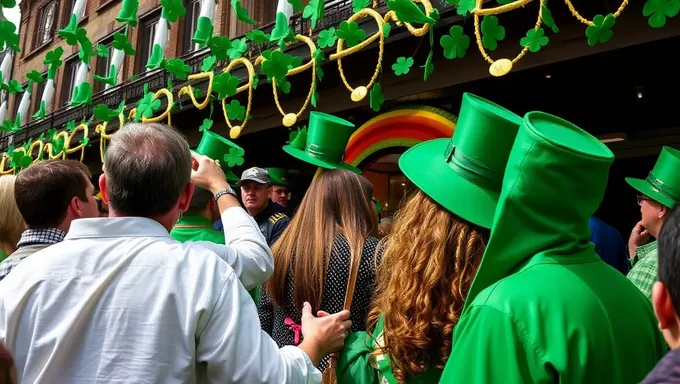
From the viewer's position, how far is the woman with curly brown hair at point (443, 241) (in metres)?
1.39

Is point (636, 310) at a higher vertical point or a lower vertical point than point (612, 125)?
lower

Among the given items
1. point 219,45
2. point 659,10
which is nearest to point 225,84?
point 219,45

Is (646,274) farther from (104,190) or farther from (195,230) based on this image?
(104,190)

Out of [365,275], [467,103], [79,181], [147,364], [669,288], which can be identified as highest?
[467,103]

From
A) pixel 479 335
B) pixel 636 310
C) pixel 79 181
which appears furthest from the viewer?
pixel 79 181

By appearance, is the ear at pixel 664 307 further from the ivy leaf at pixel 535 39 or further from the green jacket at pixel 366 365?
the ivy leaf at pixel 535 39

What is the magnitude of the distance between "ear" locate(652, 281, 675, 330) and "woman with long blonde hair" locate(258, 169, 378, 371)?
1.31 metres

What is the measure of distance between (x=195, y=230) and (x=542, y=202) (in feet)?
5.87

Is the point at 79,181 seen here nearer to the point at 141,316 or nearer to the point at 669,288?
the point at 141,316

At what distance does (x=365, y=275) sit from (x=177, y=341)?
1020 millimetres

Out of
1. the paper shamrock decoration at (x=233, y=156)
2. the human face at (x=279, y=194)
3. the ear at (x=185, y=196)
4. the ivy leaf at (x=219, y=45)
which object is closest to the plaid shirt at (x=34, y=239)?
the ear at (x=185, y=196)

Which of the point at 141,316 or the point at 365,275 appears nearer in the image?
the point at 141,316

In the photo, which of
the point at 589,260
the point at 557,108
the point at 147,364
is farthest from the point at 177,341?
the point at 557,108

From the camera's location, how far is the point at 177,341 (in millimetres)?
1184
